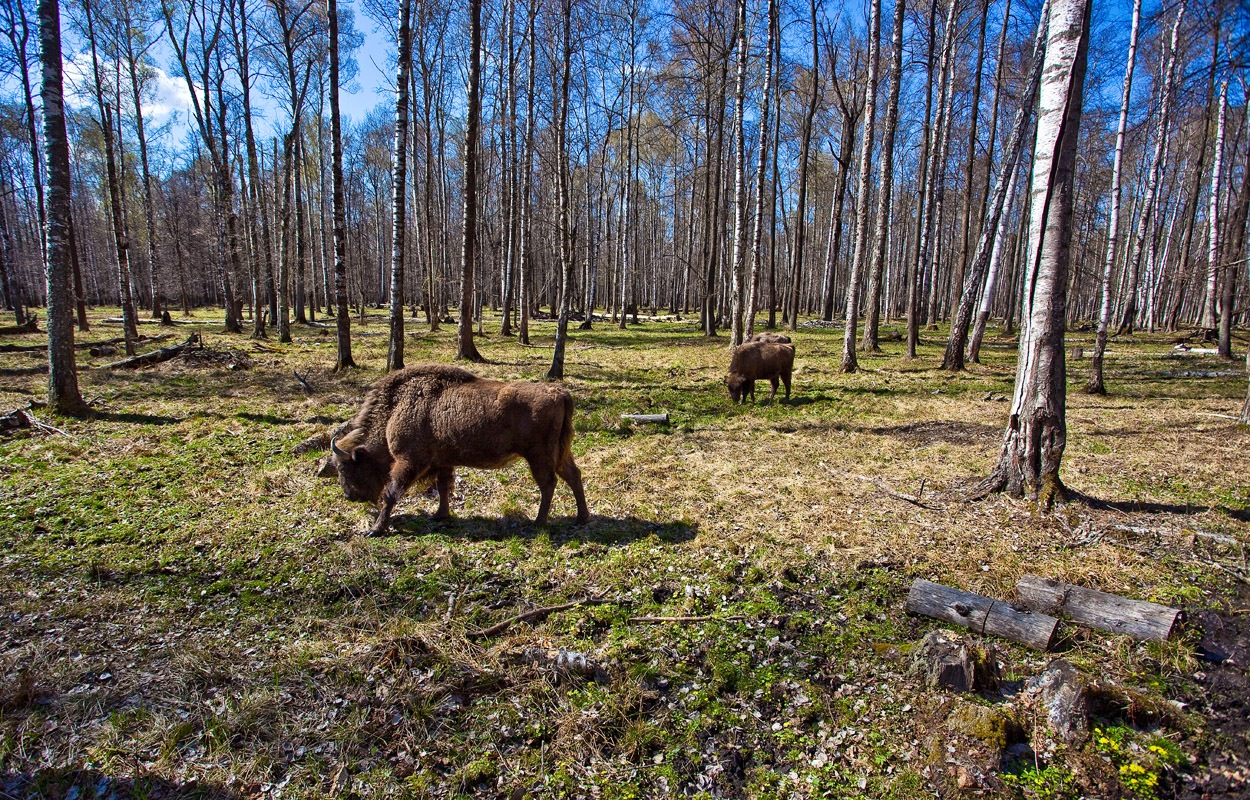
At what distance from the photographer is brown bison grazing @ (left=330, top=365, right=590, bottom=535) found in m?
5.77

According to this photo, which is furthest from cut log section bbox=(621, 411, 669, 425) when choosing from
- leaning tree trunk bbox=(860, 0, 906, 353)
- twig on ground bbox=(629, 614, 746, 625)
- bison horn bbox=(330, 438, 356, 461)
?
leaning tree trunk bbox=(860, 0, 906, 353)

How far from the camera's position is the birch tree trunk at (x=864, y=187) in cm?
1440

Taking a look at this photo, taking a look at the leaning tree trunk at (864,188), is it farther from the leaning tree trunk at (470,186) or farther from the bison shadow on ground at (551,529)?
the bison shadow on ground at (551,529)

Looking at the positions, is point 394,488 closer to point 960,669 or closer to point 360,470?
point 360,470

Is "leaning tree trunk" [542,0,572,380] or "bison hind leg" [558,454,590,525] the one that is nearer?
"bison hind leg" [558,454,590,525]

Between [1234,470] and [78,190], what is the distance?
5871 cm

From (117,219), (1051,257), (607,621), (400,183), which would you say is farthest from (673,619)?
(117,219)

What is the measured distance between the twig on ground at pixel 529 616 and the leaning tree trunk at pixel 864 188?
41.2ft

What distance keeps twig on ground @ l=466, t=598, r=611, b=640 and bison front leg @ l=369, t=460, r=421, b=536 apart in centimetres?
227

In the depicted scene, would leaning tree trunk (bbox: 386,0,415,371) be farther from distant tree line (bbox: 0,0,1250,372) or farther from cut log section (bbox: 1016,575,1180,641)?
cut log section (bbox: 1016,575,1180,641)

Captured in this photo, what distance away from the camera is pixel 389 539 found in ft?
19.0

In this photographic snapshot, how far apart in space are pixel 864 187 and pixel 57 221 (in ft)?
55.7

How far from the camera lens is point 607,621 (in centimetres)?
429

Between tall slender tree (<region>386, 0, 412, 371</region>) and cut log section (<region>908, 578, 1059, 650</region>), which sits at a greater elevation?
tall slender tree (<region>386, 0, 412, 371</region>)
